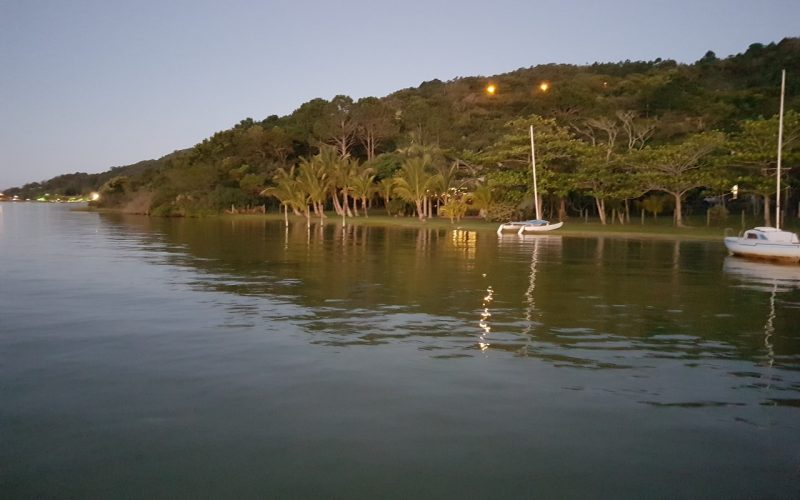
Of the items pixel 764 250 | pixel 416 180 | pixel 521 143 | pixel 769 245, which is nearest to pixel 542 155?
pixel 521 143

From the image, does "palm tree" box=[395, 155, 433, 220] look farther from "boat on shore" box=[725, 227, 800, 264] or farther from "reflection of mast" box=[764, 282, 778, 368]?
"reflection of mast" box=[764, 282, 778, 368]

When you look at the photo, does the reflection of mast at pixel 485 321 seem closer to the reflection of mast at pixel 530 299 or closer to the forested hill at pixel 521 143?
the reflection of mast at pixel 530 299

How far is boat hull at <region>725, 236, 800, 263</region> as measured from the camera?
29.3 m

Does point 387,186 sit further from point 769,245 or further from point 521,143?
point 769,245

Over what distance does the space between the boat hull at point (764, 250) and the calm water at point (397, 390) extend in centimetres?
921

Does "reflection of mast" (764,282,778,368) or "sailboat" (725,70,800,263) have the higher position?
"sailboat" (725,70,800,263)

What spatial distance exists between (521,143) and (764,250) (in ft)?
105

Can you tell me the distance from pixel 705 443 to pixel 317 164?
74.9m

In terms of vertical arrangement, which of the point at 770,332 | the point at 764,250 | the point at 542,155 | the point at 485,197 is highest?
the point at 542,155

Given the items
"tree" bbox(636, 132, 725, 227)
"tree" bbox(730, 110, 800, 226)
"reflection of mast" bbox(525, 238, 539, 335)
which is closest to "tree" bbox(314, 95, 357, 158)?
"tree" bbox(636, 132, 725, 227)

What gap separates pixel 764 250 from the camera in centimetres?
3031

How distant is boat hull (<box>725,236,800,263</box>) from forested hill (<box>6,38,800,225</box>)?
18.1 meters

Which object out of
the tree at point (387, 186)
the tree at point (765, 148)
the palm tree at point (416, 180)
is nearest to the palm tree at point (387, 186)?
the tree at point (387, 186)

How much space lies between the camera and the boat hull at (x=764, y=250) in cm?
2930
